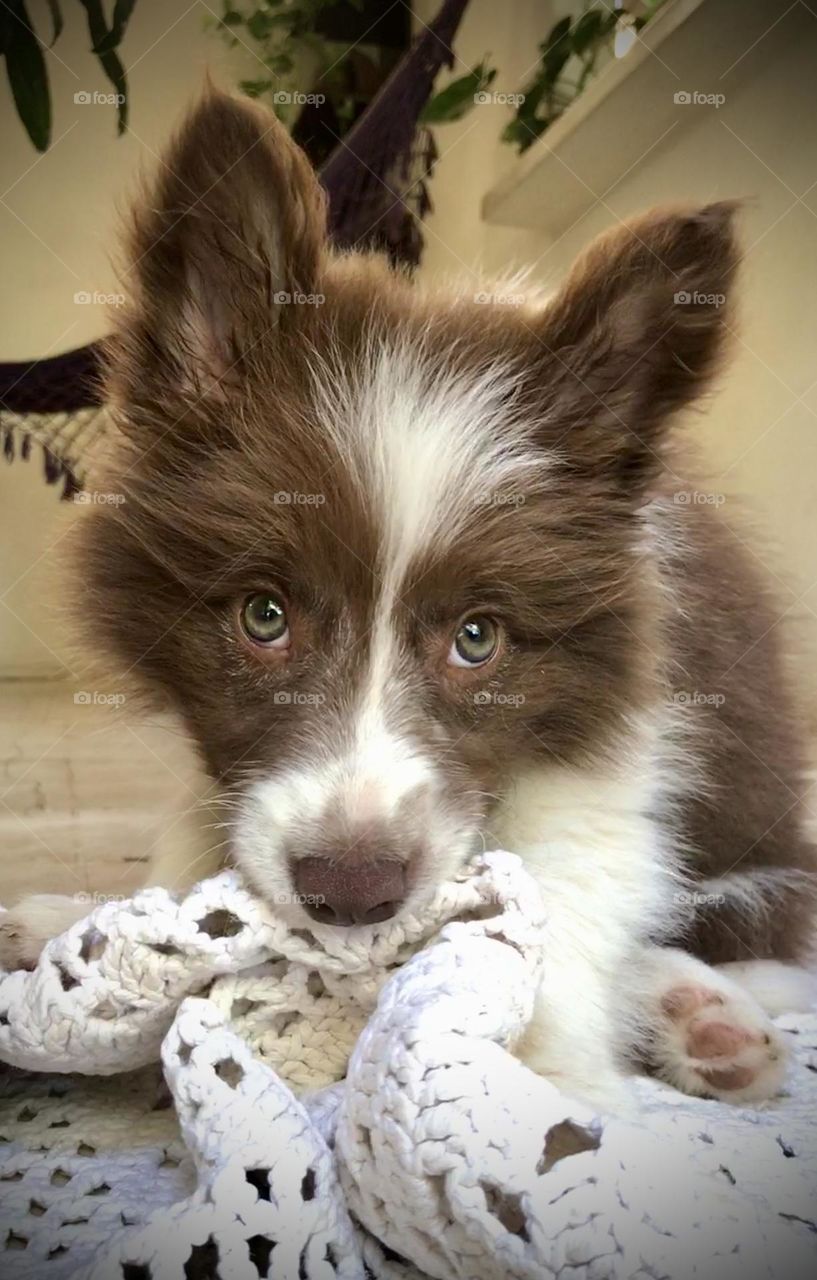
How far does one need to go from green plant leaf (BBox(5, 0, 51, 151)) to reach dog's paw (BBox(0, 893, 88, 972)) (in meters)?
1.10

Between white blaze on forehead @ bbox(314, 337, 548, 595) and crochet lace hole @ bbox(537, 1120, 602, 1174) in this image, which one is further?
white blaze on forehead @ bbox(314, 337, 548, 595)

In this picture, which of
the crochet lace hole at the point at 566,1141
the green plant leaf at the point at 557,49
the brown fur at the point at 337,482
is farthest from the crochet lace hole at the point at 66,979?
the green plant leaf at the point at 557,49

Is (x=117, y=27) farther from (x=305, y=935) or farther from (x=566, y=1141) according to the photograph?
(x=566, y=1141)

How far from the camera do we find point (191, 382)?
1.50 meters

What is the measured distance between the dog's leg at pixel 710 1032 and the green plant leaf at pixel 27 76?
152cm

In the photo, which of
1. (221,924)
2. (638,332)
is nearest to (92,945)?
(221,924)

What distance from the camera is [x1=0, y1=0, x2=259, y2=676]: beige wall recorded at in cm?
150

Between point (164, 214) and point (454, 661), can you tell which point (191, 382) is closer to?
point (164, 214)

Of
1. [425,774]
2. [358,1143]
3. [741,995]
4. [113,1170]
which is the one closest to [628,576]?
[425,774]

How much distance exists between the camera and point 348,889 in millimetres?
1170

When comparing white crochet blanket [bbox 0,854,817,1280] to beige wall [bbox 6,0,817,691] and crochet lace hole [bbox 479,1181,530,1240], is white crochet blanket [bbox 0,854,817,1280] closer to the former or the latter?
crochet lace hole [bbox 479,1181,530,1240]

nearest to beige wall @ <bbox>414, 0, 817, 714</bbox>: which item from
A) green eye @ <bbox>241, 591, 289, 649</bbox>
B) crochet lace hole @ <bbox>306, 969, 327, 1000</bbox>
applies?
green eye @ <bbox>241, 591, 289, 649</bbox>

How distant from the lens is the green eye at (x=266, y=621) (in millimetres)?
1379

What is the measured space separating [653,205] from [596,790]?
0.84 m
